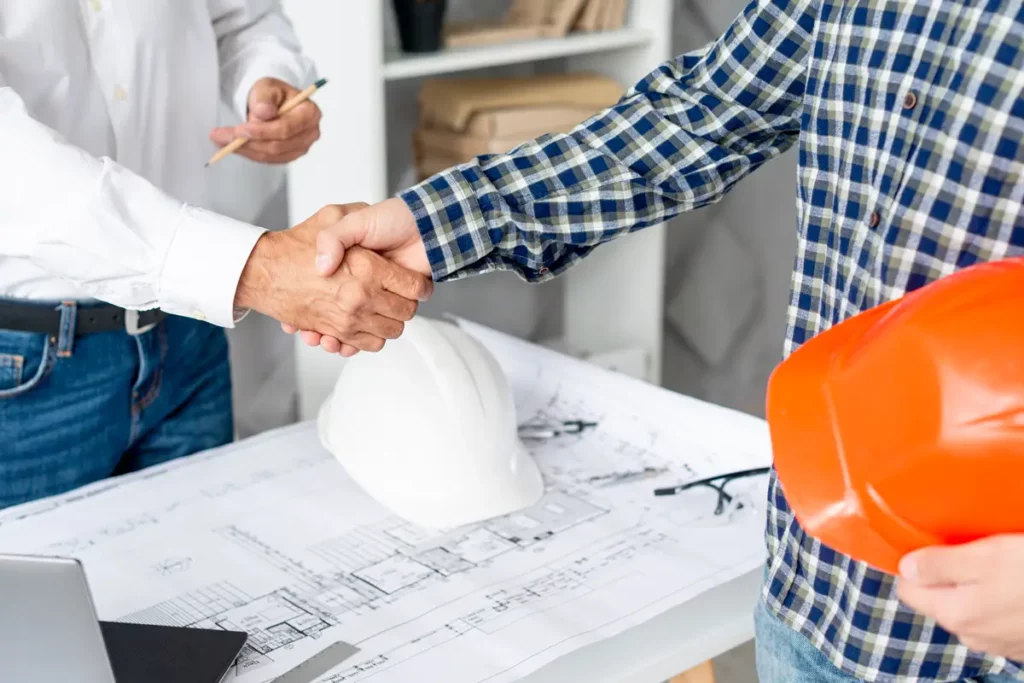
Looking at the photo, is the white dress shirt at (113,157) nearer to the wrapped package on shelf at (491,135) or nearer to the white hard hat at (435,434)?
the white hard hat at (435,434)

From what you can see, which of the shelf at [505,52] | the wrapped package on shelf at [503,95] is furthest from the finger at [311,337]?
the wrapped package on shelf at [503,95]

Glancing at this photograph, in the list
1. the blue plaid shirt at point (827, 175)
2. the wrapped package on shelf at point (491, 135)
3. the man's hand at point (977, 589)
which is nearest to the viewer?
the man's hand at point (977, 589)

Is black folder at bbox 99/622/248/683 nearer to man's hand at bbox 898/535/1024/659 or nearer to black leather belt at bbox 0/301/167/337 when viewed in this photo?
black leather belt at bbox 0/301/167/337

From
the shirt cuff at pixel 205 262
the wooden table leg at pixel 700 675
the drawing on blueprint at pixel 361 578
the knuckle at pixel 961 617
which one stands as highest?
the shirt cuff at pixel 205 262

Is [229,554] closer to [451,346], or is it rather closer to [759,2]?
[451,346]

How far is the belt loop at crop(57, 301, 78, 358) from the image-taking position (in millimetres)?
930

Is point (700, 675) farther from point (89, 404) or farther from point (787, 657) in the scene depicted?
point (89, 404)

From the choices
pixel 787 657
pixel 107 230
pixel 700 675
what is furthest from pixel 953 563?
pixel 107 230

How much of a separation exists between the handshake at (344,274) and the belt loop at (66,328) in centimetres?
17

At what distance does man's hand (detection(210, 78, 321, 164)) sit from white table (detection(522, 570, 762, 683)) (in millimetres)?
568

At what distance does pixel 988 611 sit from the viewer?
0.46m

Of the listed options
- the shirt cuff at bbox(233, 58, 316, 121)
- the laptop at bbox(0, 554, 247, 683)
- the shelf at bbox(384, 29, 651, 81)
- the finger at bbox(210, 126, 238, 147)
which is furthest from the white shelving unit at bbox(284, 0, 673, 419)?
the laptop at bbox(0, 554, 247, 683)

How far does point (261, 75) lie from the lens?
1.11 meters

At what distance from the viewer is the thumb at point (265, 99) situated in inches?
41.5
